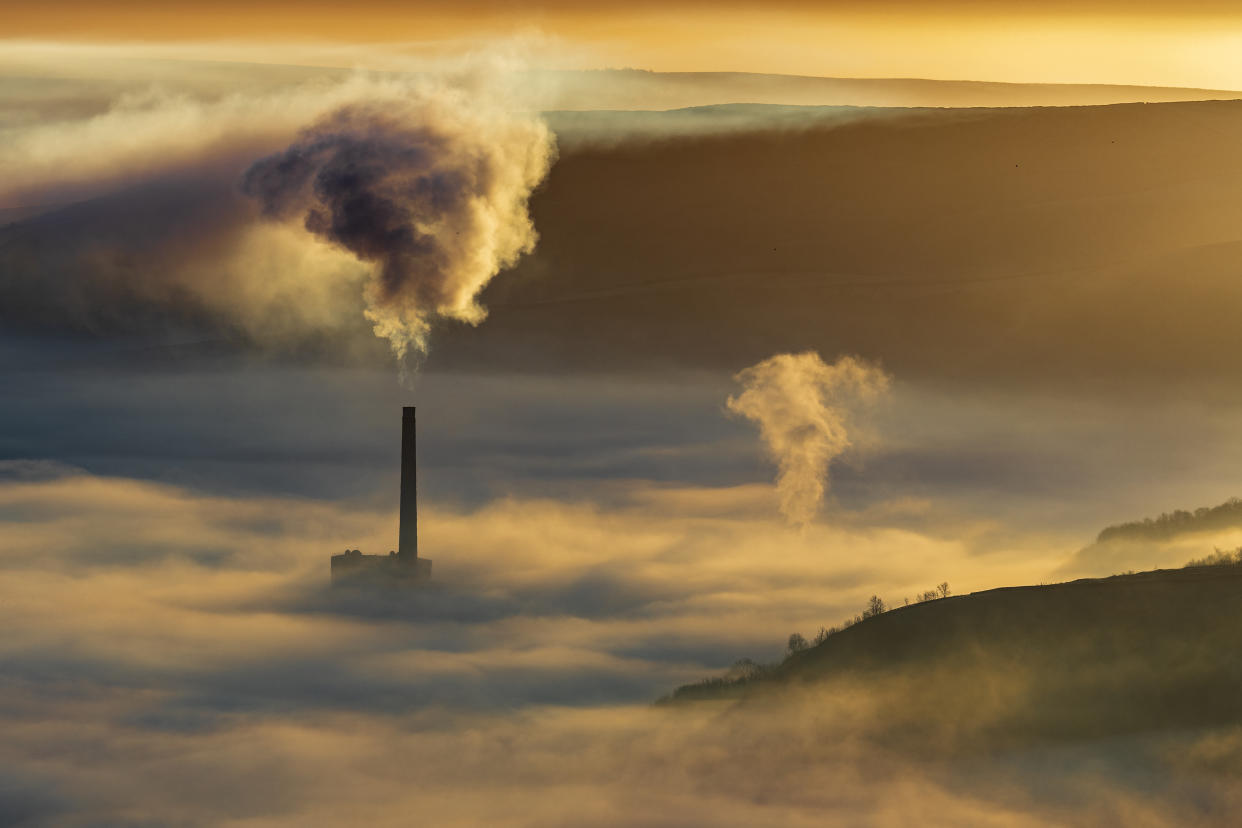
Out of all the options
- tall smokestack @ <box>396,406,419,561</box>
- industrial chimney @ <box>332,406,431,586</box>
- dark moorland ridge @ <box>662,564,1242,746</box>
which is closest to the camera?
dark moorland ridge @ <box>662,564,1242,746</box>

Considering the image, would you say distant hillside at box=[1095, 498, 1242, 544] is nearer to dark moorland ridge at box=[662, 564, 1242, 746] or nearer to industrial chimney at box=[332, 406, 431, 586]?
dark moorland ridge at box=[662, 564, 1242, 746]

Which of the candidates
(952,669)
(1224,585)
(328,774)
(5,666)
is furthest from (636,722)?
(5,666)

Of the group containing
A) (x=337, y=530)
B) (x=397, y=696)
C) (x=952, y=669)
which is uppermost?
(x=337, y=530)

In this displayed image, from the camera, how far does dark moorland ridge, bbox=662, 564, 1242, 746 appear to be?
119ft

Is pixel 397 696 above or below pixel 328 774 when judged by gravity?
above

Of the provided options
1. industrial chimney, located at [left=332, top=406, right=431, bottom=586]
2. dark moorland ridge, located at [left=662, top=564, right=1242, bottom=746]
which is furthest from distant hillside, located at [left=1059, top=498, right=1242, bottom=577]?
industrial chimney, located at [left=332, top=406, right=431, bottom=586]

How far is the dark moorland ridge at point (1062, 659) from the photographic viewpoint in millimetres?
36250

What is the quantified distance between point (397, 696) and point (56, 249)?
121 metres

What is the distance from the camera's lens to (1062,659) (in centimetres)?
3800

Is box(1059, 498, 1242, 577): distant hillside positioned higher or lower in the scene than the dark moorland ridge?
higher

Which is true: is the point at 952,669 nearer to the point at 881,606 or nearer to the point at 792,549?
the point at 881,606

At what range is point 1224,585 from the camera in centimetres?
3766

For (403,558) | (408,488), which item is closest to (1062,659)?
(408,488)

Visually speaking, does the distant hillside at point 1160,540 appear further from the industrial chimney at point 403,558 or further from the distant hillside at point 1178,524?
the industrial chimney at point 403,558
